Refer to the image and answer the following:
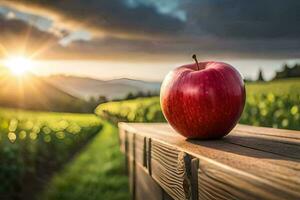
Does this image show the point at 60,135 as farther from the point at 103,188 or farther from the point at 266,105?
the point at 266,105

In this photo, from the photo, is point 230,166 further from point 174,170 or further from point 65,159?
point 65,159

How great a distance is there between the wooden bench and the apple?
64 millimetres

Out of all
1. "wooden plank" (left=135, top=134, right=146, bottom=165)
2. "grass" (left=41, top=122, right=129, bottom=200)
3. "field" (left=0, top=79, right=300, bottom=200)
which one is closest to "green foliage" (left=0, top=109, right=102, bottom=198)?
"field" (left=0, top=79, right=300, bottom=200)

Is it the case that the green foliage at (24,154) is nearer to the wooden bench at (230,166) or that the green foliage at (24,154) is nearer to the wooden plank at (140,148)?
the wooden plank at (140,148)

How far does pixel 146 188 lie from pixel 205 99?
4.41ft

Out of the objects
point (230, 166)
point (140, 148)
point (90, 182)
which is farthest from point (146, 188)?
→ point (90, 182)

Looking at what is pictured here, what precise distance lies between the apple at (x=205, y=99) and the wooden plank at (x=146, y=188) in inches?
25.7

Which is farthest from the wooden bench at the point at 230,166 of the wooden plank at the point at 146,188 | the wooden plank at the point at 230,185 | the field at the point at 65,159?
the field at the point at 65,159

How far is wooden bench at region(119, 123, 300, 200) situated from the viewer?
2.99 ft

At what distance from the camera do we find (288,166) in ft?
3.42

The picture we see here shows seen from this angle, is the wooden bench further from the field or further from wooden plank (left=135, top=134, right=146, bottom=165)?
the field

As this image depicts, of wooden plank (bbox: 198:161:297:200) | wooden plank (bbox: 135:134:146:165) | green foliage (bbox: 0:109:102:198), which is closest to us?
wooden plank (bbox: 198:161:297:200)

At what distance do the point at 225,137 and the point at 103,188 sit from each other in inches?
→ 231

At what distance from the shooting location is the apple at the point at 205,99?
1760mm
